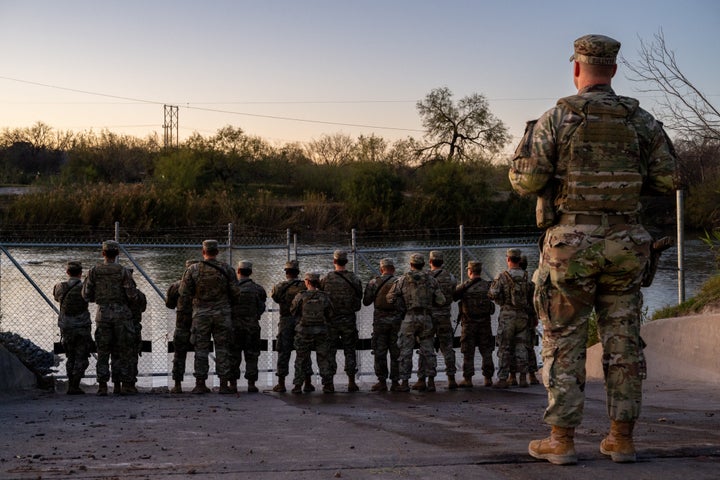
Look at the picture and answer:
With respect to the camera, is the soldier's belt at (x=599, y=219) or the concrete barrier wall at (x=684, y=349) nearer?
the soldier's belt at (x=599, y=219)

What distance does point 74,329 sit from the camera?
11.0m

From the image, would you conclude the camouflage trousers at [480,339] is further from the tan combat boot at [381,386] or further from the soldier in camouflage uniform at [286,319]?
the soldier in camouflage uniform at [286,319]

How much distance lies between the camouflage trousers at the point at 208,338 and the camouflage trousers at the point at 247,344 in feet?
1.12

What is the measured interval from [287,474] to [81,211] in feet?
95.9

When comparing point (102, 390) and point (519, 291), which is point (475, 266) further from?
point (102, 390)

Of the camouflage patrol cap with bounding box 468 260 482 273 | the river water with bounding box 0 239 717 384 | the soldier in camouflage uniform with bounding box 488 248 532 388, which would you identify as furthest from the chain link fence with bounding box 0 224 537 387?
the soldier in camouflage uniform with bounding box 488 248 532 388

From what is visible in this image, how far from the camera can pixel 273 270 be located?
23078 mm

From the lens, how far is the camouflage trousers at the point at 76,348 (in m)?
11.0

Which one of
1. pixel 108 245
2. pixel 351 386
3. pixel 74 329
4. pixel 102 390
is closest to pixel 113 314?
pixel 74 329

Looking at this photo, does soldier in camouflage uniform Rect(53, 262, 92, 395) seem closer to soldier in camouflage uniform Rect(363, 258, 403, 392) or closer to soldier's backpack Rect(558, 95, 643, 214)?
soldier in camouflage uniform Rect(363, 258, 403, 392)

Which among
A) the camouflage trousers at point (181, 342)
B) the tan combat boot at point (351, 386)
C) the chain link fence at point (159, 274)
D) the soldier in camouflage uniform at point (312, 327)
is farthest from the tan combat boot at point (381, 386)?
the camouflage trousers at point (181, 342)

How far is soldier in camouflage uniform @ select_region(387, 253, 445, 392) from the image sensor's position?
1114 cm

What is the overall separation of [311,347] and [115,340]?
239 centimetres

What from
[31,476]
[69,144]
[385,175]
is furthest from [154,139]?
[31,476]
